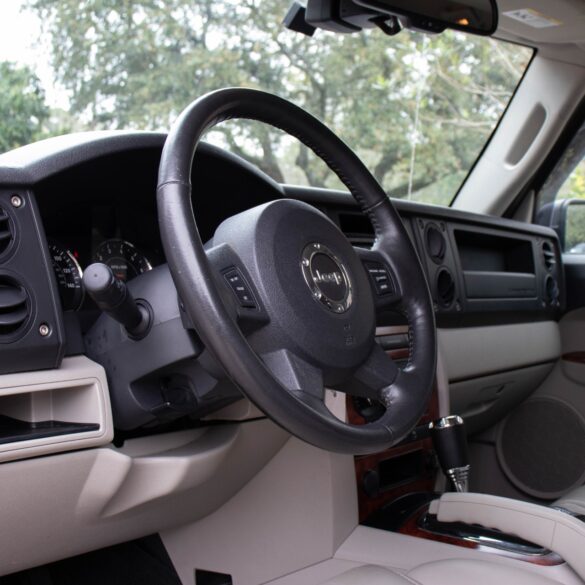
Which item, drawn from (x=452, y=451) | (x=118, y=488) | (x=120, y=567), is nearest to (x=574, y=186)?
(x=452, y=451)

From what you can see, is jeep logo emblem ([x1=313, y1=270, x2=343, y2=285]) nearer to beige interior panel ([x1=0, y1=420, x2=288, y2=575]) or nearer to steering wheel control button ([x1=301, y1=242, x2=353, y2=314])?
steering wheel control button ([x1=301, y1=242, x2=353, y2=314])

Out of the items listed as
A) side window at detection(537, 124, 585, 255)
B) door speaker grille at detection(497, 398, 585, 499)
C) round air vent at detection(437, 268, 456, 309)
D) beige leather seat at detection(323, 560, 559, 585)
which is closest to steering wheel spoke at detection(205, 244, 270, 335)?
beige leather seat at detection(323, 560, 559, 585)

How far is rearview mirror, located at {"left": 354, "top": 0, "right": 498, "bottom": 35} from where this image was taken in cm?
153

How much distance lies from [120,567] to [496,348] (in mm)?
1281

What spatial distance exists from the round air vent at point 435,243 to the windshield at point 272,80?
34 centimetres

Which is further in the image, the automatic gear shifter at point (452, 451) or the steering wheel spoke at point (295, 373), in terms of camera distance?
the automatic gear shifter at point (452, 451)

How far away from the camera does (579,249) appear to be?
2881 mm

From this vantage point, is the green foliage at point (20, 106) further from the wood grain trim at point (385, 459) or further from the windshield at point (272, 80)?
the wood grain trim at point (385, 459)

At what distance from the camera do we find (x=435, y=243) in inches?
87.5

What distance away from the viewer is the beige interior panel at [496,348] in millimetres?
2174

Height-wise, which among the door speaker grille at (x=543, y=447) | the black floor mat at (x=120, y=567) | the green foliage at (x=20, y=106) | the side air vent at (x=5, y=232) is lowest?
the door speaker grille at (x=543, y=447)

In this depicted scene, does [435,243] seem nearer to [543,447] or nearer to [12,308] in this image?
[543,447]

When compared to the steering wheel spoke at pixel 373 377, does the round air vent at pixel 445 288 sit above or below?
below

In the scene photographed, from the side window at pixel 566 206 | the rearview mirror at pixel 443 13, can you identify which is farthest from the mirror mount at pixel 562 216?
the rearview mirror at pixel 443 13
